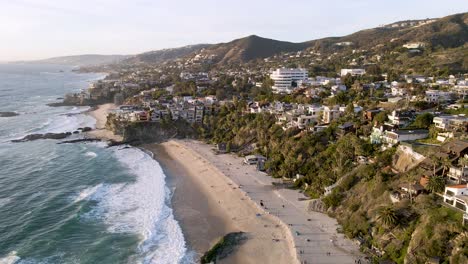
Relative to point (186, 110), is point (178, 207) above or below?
below

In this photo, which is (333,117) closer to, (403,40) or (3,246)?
(3,246)

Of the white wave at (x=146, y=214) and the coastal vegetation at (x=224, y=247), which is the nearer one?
the coastal vegetation at (x=224, y=247)

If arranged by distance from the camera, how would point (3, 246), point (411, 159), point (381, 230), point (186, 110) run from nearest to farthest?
point (381, 230) < point (3, 246) < point (411, 159) < point (186, 110)

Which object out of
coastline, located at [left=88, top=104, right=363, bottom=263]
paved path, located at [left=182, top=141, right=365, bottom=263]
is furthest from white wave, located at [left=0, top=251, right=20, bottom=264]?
paved path, located at [left=182, top=141, right=365, bottom=263]

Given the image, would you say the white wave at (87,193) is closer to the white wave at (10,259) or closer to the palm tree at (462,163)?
the white wave at (10,259)

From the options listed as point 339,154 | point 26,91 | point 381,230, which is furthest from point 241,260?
point 26,91

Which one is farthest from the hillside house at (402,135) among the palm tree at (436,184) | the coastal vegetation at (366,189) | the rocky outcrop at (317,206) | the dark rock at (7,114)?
the dark rock at (7,114)
